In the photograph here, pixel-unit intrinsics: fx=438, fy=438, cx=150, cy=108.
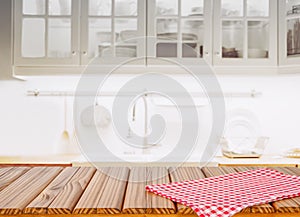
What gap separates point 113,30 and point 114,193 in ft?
5.92

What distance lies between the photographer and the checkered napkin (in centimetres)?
101

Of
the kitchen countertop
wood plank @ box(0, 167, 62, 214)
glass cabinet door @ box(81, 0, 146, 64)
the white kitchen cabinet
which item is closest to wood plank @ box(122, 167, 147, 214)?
wood plank @ box(0, 167, 62, 214)

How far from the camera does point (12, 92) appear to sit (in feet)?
9.96

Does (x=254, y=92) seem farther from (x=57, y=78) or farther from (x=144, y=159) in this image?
(x=57, y=78)

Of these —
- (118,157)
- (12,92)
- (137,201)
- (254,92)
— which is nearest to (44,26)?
(12,92)

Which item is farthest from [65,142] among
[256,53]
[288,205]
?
[288,205]

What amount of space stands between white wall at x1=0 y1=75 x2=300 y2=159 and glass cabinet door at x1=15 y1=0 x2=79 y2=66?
1.09ft

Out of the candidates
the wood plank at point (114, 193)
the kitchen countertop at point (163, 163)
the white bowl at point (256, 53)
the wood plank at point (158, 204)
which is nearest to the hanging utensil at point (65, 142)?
the kitchen countertop at point (163, 163)

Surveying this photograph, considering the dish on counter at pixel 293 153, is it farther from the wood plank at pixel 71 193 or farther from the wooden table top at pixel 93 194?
the wood plank at pixel 71 193

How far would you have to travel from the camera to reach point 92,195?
111 cm

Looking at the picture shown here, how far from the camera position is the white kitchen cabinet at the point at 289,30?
2.72 m

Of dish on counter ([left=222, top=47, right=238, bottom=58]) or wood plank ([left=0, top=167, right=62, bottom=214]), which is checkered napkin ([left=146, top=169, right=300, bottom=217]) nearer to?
wood plank ([left=0, top=167, right=62, bottom=214])

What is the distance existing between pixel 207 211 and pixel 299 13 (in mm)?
2082

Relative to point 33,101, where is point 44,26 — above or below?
above
